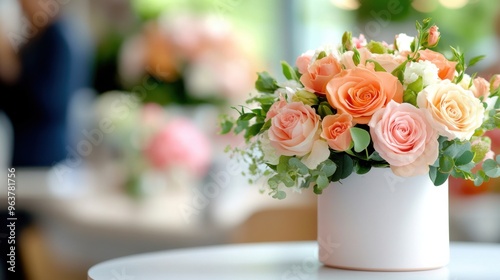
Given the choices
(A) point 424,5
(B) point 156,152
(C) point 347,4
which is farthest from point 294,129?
(C) point 347,4

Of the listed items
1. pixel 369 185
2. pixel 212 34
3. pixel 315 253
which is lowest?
pixel 315 253

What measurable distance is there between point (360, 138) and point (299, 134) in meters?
0.09

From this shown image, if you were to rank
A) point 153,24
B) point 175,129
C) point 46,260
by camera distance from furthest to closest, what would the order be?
point 153,24 < point 175,129 < point 46,260

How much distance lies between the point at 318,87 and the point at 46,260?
2048mm

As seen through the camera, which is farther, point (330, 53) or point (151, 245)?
point (151, 245)

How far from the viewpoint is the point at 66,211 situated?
3.21 meters

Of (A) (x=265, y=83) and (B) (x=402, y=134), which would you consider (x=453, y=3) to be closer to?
(A) (x=265, y=83)

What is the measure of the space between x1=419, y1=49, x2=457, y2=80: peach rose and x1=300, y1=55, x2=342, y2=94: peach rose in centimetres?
14

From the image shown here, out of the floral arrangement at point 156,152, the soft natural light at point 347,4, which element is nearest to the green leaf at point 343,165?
the floral arrangement at point 156,152

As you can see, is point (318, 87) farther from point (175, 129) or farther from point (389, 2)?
point (389, 2)

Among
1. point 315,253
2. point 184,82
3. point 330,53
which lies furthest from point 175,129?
point 330,53

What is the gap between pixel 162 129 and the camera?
345 centimetres

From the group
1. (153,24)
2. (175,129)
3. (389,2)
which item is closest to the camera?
(175,129)

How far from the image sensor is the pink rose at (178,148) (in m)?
3.39
